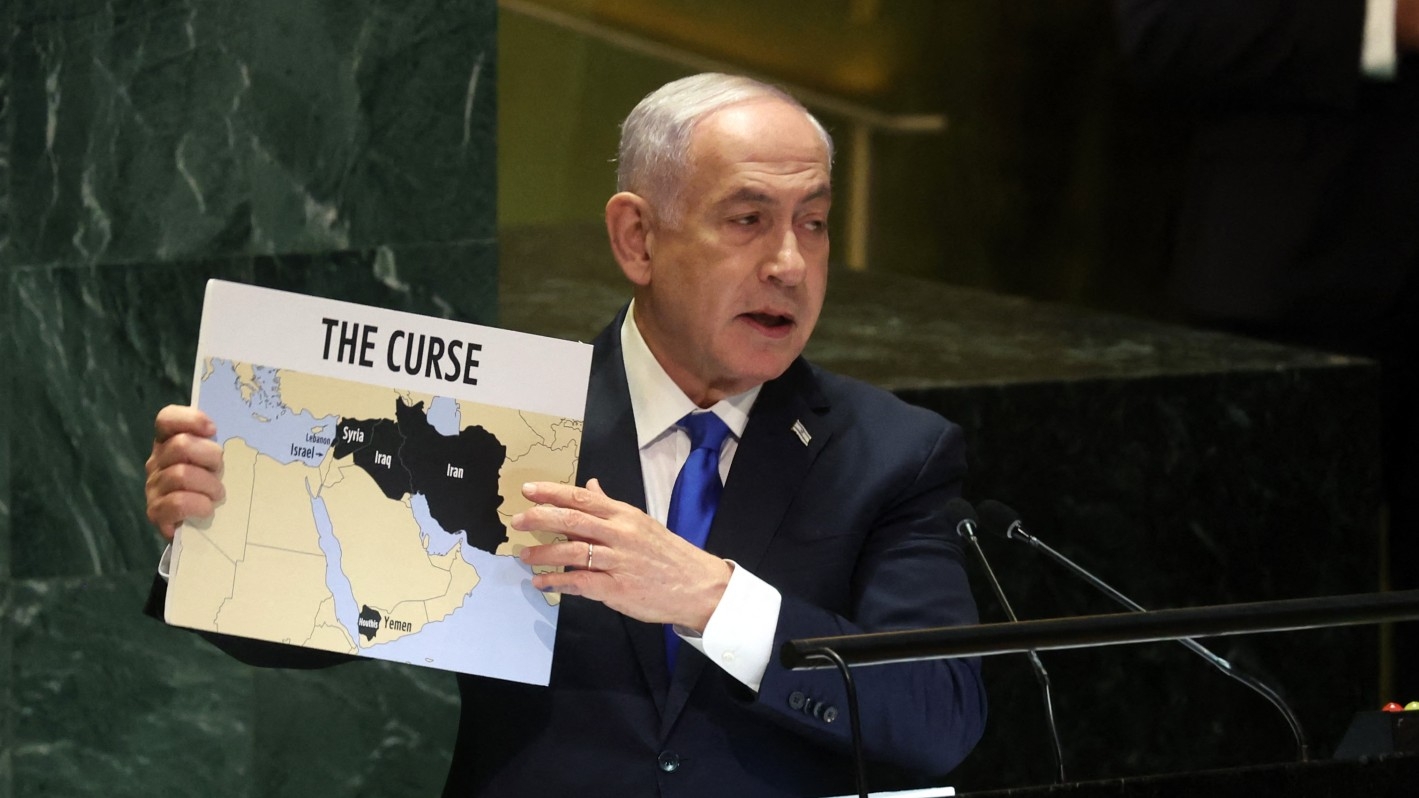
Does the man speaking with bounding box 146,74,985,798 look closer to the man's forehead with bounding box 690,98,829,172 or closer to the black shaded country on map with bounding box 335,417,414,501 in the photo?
the man's forehead with bounding box 690,98,829,172

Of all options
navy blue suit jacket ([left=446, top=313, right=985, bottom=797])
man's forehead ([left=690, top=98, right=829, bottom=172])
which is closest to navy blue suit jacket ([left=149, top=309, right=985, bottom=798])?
navy blue suit jacket ([left=446, top=313, right=985, bottom=797])

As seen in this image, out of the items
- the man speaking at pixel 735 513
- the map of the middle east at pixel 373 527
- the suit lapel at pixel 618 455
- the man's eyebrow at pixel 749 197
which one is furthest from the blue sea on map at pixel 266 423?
the man's eyebrow at pixel 749 197

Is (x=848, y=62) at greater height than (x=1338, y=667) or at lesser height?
greater

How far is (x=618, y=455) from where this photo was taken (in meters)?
2.67

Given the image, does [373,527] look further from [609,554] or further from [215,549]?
[609,554]

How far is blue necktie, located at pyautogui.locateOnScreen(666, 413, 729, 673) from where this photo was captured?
265 centimetres

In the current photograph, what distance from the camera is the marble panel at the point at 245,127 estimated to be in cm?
318

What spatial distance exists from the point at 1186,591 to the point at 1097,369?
48cm

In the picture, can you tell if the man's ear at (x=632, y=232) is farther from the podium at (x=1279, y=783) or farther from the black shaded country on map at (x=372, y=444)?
the podium at (x=1279, y=783)

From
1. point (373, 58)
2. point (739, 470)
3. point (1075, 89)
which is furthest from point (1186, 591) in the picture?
point (1075, 89)

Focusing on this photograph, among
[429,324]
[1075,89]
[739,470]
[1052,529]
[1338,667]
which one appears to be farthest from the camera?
[1075,89]

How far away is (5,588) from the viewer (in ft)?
10.8

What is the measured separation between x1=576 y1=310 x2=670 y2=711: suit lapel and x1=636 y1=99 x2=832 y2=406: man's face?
0.44ft

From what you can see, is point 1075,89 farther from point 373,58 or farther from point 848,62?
point 373,58
